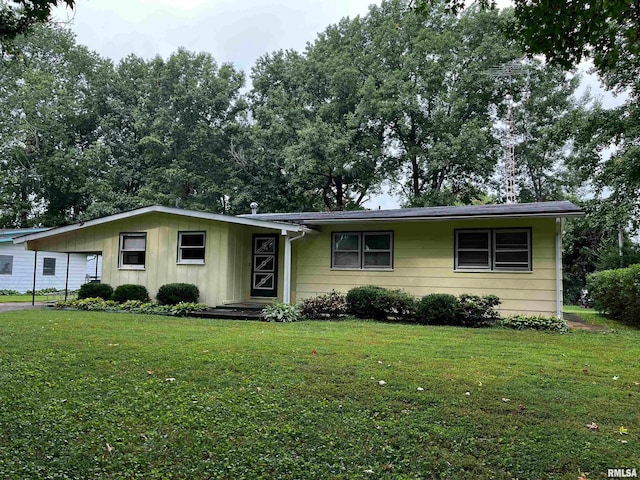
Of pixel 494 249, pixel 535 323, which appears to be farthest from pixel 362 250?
pixel 535 323

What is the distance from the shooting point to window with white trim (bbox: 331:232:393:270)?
12758mm

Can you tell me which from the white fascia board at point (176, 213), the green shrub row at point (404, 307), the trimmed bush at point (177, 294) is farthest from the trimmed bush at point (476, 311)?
the trimmed bush at point (177, 294)

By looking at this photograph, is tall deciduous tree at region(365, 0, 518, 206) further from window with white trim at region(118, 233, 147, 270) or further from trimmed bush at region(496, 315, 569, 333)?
window with white trim at region(118, 233, 147, 270)

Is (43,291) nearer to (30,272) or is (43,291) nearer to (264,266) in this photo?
(30,272)

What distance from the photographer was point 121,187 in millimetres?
30438

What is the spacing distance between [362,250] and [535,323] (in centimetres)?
479

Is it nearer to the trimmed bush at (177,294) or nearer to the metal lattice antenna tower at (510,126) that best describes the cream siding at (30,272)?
the trimmed bush at (177,294)

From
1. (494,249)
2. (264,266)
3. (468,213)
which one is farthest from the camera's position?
(264,266)

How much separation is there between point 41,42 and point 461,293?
3392 centimetres

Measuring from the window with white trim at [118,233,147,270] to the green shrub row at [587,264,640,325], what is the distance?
12899 mm

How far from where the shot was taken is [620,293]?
1194cm

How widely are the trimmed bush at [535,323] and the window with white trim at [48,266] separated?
862 inches

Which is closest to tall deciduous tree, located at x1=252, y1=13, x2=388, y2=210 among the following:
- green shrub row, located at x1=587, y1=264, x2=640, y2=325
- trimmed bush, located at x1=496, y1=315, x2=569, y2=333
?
green shrub row, located at x1=587, y1=264, x2=640, y2=325

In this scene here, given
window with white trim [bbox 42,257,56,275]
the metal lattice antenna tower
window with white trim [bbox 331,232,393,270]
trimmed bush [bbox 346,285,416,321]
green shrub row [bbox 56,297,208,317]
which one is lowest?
green shrub row [bbox 56,297,208,317]
